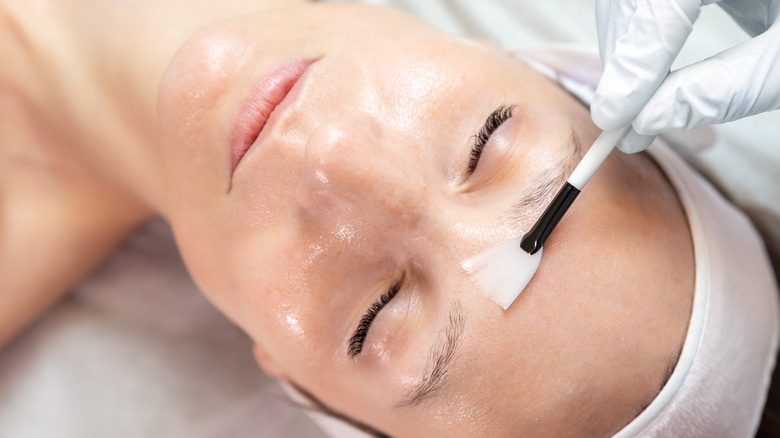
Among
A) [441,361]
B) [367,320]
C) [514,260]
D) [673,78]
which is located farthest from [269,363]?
[673,78]

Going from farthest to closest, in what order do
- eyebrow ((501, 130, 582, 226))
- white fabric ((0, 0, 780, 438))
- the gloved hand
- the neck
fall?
white fabric ((0, 0, 780, 438)) < the neck < eyebrow ((501, 130, 582, 226)) < the gloved hand

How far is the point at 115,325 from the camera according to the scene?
1.71 metres

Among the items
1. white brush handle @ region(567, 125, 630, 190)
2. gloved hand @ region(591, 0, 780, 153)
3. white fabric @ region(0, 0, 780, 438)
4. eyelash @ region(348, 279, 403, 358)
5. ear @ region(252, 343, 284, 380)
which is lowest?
white fabric @ region(0, 0, 780, 438)

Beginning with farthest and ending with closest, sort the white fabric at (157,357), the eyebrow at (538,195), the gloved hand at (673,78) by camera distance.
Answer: the white fabric at (157,357) → the eyebrow at (538,195) → the gloved hand at (673,78)

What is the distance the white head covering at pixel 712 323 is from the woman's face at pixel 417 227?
0.12ft

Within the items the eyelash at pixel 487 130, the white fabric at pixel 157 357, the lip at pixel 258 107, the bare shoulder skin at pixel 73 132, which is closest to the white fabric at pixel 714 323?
the eyelash at pixel 487 130

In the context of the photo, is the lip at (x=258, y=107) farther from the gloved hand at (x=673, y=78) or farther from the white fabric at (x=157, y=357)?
the white fabric at (x=157, y=357)

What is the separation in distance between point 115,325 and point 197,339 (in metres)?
0.22

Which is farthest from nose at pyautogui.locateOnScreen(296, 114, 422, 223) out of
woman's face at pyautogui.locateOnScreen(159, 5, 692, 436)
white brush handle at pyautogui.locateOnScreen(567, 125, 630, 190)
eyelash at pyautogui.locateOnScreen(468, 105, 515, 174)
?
white brush handle at pyautogui.locateOnScreen(567, 125, 630, 190)

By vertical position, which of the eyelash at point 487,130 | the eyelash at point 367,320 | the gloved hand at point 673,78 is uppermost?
the gloved hand at point 673,78

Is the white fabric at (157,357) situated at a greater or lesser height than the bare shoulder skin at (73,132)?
lesser

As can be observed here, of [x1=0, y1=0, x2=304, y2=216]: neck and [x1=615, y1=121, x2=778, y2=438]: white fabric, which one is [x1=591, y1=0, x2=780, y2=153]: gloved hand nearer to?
[x1=615, y1=121, x2=778, y2=438]: white fabric

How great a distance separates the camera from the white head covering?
1041mm

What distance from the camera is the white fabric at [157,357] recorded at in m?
1.61
